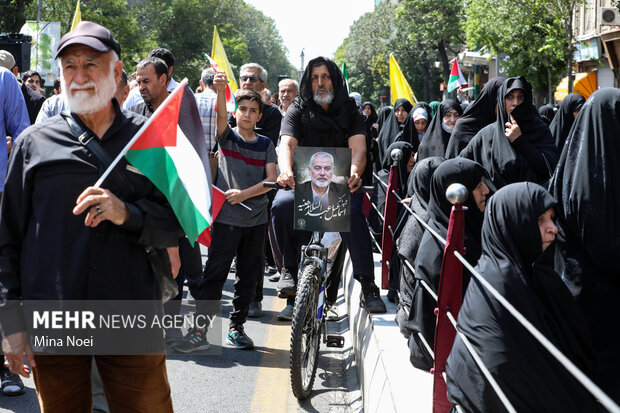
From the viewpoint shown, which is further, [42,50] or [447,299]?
[42,50]

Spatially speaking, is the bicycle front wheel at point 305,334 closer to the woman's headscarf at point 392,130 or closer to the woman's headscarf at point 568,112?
the woman's headscarf at point 568,112

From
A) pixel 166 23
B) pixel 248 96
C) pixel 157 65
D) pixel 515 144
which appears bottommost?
pixel 515 144

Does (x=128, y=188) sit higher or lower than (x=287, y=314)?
higher

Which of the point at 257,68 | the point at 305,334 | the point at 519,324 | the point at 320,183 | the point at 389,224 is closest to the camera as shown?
the point at 519,324

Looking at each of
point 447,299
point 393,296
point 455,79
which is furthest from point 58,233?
point 455,79

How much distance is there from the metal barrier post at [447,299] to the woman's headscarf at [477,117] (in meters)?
3.76

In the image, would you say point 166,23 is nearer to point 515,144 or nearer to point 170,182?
point 515,144

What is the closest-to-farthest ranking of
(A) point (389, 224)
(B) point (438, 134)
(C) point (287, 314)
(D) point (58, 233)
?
(D) point (58, 233) < (A) point (389, 224) < (C) point (287, 314) < (B) point (438, 134)

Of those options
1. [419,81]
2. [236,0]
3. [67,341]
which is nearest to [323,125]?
[67,341]

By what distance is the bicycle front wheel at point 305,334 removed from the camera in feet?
16.3

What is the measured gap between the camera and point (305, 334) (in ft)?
17.3

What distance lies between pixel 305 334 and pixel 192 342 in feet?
4.57

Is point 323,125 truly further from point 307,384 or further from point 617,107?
point 617,107

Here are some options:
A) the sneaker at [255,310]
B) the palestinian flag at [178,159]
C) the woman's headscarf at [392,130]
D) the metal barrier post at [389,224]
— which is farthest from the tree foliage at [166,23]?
the palestinian flag at [178,159]
